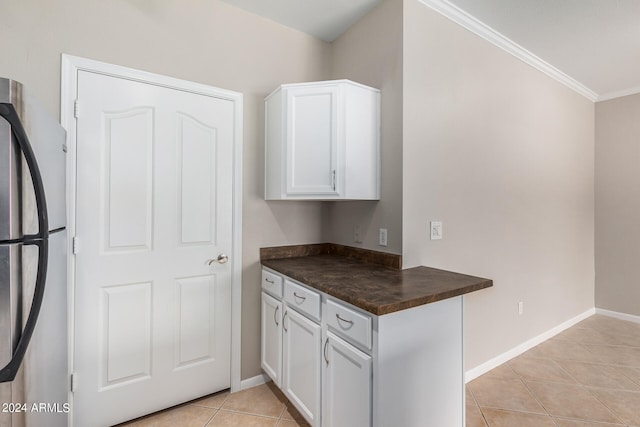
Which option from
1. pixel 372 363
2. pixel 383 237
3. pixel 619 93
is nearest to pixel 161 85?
pixel 383 237

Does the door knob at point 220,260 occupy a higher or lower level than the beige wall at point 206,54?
lower

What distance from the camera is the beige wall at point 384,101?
6.29 ft

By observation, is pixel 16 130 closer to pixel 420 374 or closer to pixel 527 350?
pixel 420 374

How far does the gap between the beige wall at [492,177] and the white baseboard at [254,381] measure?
1415 mm

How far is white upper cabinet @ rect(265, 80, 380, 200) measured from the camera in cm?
192

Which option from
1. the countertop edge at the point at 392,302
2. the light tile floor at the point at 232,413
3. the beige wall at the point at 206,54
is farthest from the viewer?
the light tile floor at the point at 232,413

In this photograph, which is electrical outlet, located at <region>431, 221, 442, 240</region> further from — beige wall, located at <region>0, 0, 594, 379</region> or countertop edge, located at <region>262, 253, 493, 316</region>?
countertop edge, located at <region>262, 253, 493, 316</region>

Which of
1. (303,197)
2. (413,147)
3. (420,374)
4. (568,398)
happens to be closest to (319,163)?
(303,197)

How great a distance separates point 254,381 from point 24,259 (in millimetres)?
→ 1731

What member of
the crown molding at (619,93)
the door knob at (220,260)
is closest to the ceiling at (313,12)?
the door knob at (220,260)

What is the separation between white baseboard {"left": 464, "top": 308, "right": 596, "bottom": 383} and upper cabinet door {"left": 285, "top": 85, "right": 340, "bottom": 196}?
171 centimetres

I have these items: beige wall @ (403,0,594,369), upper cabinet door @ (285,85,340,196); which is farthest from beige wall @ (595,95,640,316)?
upper cabinet door @ (285,85,340,196)

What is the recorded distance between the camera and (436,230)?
207cm

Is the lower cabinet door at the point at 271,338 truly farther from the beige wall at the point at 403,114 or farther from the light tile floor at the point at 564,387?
the light tile floor at the point at 564,387
